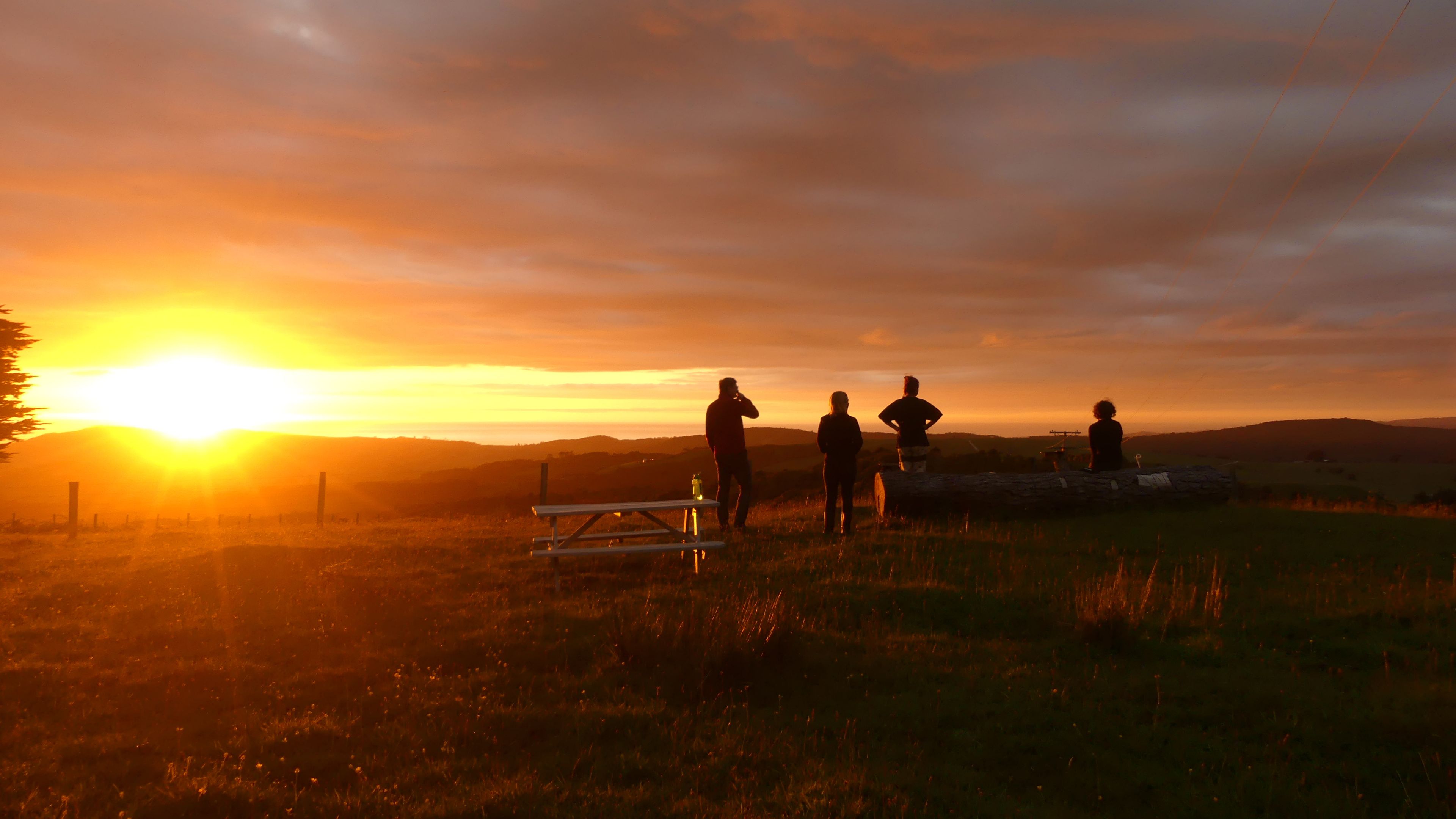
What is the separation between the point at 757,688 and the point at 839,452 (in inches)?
269

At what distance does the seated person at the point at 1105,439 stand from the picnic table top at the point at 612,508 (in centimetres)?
847

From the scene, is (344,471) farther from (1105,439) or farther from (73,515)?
(1105,439)

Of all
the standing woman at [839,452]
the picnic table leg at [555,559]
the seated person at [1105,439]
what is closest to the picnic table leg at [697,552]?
the picnic table leg at [555,559]

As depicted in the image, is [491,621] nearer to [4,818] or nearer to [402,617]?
[402,617]

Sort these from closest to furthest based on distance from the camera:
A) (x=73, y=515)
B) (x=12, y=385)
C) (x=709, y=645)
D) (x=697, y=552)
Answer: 1. (x=709, y=645)
2. (x=697, y=552)
3. (x=73, y=515)
4. (x=12, y=385)

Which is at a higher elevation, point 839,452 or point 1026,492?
point 839,452

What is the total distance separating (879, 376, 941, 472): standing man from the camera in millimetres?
14062

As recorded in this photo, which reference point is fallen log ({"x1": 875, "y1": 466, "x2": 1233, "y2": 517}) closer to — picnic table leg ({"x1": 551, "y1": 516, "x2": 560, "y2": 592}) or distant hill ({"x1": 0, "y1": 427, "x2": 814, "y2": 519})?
picnic table leg ({"x1": 551, "y1": 516, "x2": 560, "y2": 592})

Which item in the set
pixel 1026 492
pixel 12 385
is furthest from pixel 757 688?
pixel 12 385

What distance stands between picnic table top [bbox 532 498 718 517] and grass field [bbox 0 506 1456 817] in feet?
3.11

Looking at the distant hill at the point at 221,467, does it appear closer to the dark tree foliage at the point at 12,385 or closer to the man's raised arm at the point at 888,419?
the dark tree foliage at the point at 12,385

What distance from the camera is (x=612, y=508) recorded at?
10320mm

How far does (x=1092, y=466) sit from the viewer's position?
51.2ft

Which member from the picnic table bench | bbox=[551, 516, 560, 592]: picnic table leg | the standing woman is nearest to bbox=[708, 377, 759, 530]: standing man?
the standing woman
